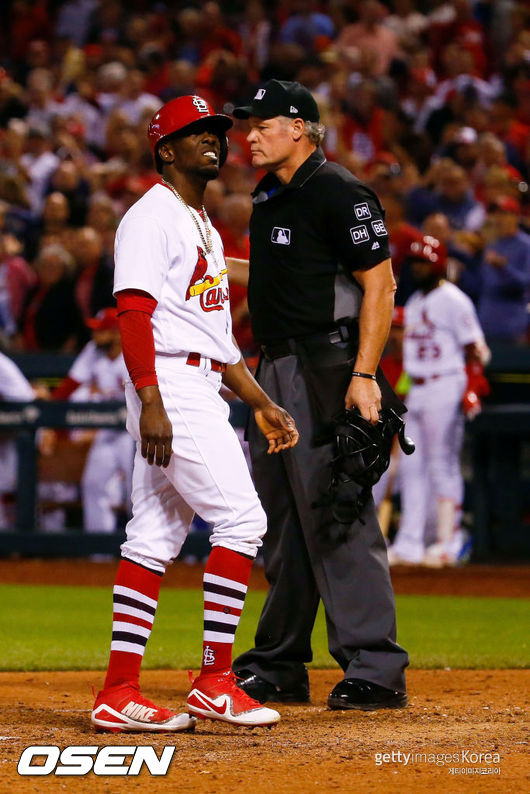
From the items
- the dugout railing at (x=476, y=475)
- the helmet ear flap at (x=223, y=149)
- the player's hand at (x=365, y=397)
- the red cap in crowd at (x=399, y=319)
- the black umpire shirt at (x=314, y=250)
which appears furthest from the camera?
the dugout railing at (x=476, y=475)

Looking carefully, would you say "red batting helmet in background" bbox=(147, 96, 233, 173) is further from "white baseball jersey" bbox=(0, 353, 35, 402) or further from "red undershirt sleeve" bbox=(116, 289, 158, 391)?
"white baseball jersey" bbox=(0, 353, 35, 402)

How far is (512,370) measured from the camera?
10.4 meters

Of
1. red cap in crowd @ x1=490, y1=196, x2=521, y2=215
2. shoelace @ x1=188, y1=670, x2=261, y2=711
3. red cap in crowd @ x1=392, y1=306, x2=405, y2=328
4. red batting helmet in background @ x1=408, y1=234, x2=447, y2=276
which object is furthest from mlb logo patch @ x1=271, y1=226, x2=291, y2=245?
red cap in crowd @ x1=490, y1=196, x2=521, y2=215

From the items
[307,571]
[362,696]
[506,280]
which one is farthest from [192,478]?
[506,280]

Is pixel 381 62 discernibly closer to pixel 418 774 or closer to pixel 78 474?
pixel 78 474

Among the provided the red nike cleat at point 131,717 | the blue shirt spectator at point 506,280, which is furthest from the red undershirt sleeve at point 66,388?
the red nike cleat at point 131,717

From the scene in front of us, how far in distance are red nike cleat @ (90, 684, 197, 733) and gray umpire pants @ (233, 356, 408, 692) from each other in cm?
78

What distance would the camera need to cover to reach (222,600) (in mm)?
4250

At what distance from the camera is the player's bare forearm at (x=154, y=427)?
404cm

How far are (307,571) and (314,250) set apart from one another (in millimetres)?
1143

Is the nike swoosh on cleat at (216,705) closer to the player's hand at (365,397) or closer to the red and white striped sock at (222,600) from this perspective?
the red and white striped sock at (222,600)

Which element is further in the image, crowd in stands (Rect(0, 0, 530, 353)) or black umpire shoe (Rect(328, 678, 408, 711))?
crowd in stands (Rect(0, 0, 530, 353))

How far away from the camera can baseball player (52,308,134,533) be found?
10133 millimetres

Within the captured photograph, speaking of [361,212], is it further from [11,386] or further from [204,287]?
[11,386]
